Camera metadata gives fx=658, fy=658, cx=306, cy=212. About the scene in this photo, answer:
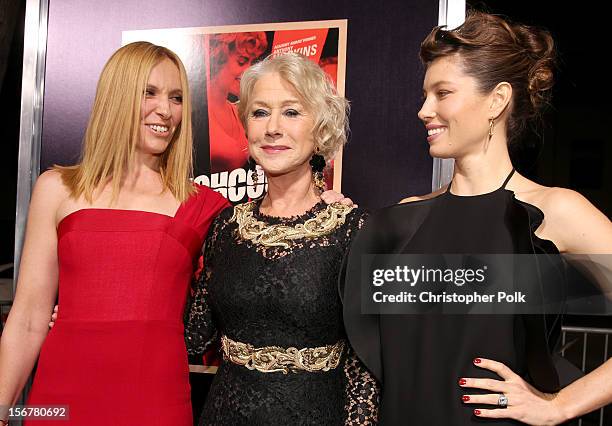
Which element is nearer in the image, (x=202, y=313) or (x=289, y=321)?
(x=289, y=321)

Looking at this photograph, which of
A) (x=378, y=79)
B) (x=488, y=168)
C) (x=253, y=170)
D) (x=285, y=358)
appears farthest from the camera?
(x=253, y=170)

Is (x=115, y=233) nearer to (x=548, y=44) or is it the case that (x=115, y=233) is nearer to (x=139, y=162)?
(x=139, y=162)

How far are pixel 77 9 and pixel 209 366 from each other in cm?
156

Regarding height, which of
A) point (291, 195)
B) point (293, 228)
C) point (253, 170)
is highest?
point (253, 170)

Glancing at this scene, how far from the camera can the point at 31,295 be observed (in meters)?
2.04

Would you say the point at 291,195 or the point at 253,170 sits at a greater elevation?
the point at 253,170

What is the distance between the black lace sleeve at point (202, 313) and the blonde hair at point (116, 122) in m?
0.17

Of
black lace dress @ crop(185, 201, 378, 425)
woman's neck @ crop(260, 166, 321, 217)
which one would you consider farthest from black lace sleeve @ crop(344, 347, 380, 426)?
woman's neck @ crop(260, 166, 321, 217)

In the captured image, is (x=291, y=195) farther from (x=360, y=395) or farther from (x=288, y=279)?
(x=360, y=395)

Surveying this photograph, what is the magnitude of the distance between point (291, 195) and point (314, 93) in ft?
1.01

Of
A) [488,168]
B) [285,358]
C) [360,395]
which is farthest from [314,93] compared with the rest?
[360,395]

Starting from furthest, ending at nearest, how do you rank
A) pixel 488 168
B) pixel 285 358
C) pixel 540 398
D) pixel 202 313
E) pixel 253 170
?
pixel 253 170 < pixel 202 313 < pixel 285 358 < pixel 488 168 < pixel 540 398

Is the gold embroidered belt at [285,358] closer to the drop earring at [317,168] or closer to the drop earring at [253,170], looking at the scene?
the drop earring at [317,168]

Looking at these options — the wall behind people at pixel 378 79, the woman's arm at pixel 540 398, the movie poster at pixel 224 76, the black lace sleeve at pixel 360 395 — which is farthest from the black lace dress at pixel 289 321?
the movie poster at pixel 224 76
